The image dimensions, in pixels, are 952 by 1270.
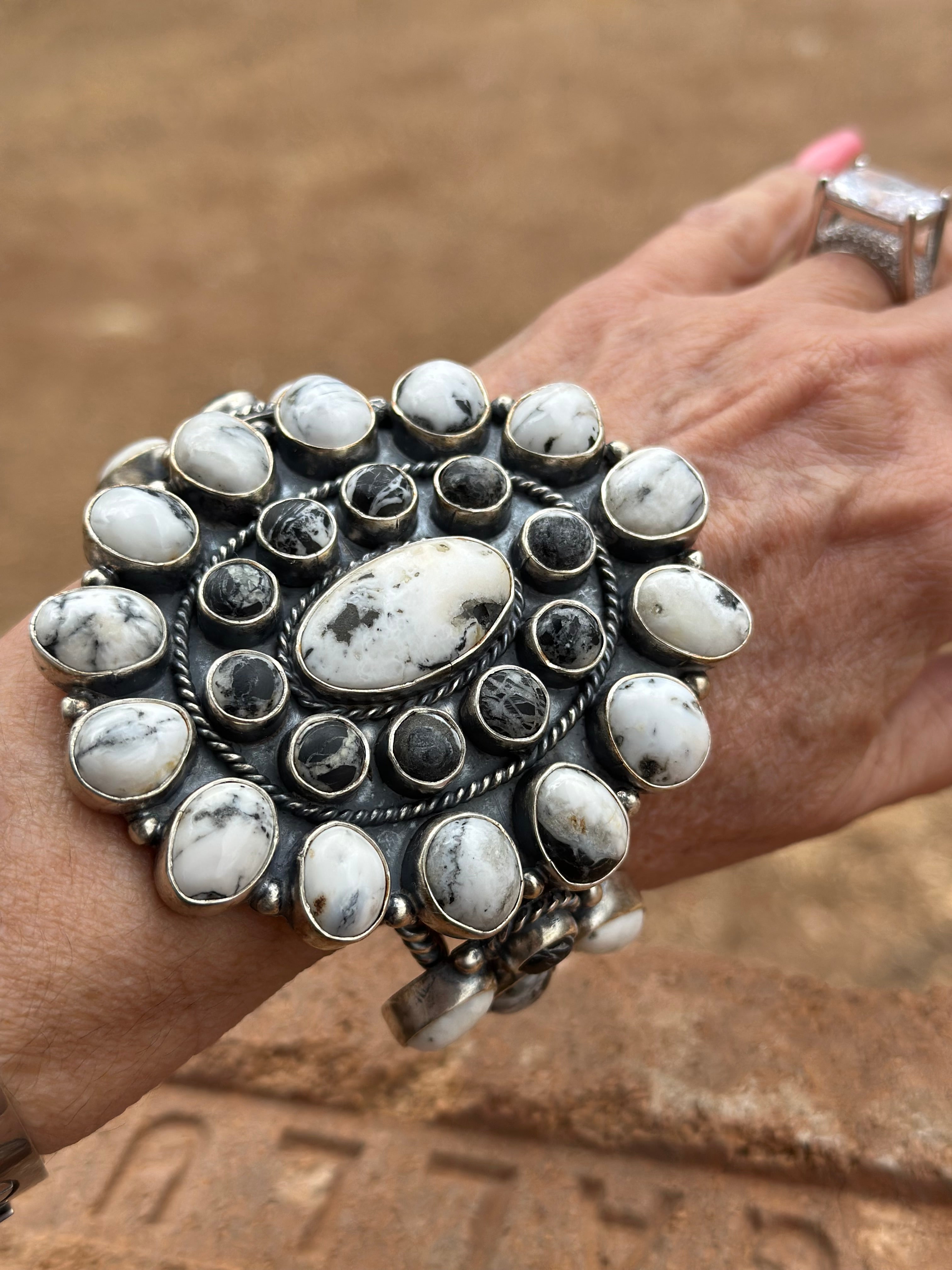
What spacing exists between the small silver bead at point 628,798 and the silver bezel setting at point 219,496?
47 centimetres

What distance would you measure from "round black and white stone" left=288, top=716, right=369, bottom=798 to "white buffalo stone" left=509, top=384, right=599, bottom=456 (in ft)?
1.28

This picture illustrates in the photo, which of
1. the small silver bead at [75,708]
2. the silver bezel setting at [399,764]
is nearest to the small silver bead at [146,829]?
the small silver bead at [75,708]

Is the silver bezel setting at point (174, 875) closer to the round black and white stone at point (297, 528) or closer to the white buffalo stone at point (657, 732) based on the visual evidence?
the round black and white stone at point (297, 528)

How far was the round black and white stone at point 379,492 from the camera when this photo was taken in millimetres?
1035

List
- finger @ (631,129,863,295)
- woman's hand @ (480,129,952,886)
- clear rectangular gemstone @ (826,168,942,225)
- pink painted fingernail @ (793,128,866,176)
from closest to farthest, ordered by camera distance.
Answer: woman's hand @ (480,129,952,886) < clear rectangular gemstone @ (826,168,942,225) < finger @ (631,129,863,295) < pink painted fingernail @ (793,128,866,176)

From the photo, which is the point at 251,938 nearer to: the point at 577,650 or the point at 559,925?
the point at 559,925

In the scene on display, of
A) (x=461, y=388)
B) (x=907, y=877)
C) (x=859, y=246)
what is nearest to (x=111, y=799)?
(x=461, y=388)

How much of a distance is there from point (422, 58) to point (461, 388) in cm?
333

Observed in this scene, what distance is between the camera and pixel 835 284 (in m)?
1.56

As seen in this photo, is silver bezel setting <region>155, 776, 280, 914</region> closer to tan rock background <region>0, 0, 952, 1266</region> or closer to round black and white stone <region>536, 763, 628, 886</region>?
round black and white stone <region>536, 763, 628, 886</region>

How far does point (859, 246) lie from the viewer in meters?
1.59

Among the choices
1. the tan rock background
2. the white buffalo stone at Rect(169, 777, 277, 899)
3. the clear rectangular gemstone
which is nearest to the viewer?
the white buffalo stone at Rect(169, 777, 277, 899)

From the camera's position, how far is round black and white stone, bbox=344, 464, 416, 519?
1.04m

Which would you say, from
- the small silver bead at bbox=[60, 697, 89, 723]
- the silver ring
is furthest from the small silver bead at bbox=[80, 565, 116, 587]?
the silver ring
